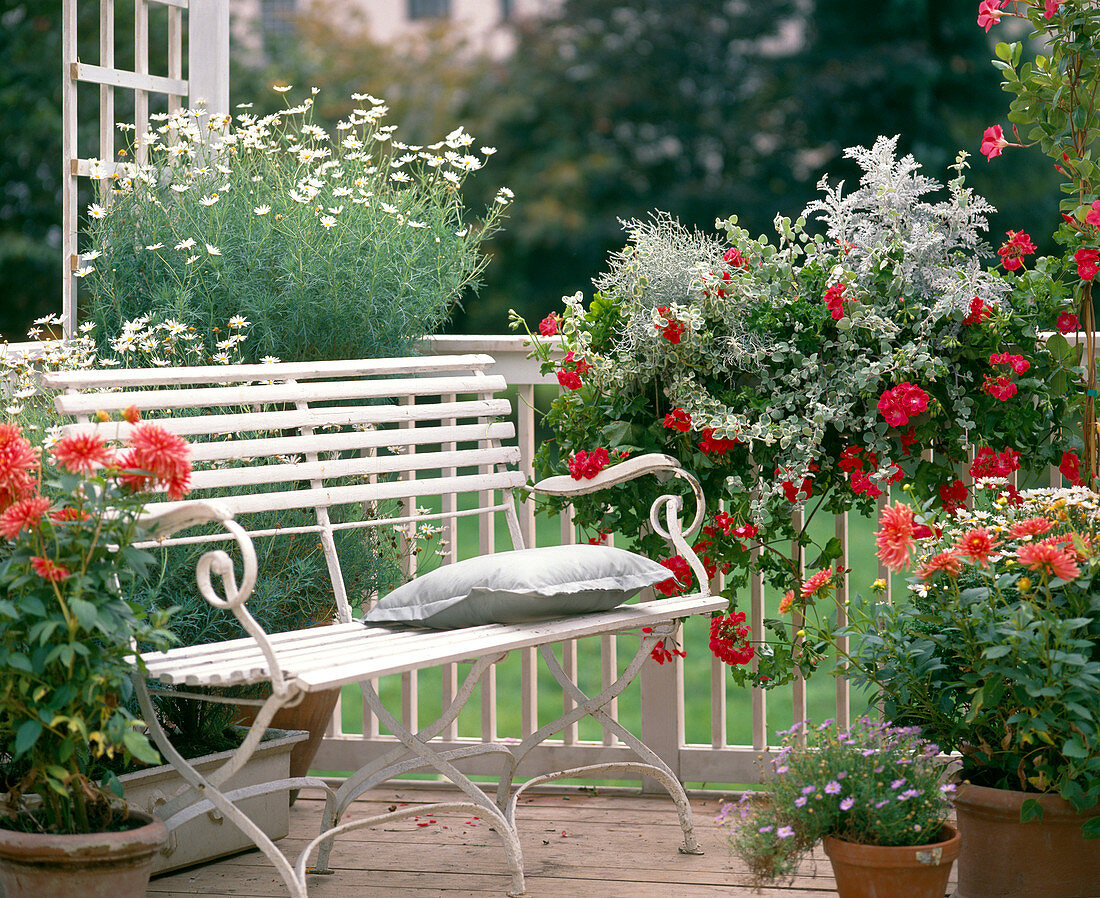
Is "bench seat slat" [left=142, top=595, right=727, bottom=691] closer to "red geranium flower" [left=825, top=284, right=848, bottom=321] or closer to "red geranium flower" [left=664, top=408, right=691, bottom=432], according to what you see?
"red geranium flower" [left=664, top=408, right=691, bottom=432]

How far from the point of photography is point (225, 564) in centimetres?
183

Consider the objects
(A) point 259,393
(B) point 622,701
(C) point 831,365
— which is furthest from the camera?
(B) point 622,701

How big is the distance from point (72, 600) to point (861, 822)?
1256 mm

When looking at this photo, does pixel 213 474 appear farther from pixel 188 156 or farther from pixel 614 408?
pixel 188 156

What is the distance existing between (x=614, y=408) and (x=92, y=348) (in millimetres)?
1156

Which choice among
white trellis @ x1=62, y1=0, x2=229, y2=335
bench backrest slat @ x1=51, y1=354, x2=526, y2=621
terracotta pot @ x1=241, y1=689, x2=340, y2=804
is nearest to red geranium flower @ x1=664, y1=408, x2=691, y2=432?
bench backrest slat @ x1=51, y1=354, x2=526, y2=621

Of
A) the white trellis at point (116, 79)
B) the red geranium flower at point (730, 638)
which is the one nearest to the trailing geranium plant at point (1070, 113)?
the red geranium flower at point (730, 638)

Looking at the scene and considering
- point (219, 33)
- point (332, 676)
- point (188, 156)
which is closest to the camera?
point (332, 676)

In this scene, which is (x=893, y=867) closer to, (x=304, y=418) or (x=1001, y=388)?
(x=1001, y=388)

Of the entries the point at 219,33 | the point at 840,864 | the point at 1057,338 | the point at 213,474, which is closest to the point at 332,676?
the point at 213,474

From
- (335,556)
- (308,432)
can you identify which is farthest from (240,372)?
(335,556)

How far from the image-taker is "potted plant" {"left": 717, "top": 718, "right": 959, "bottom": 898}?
201 centimetres

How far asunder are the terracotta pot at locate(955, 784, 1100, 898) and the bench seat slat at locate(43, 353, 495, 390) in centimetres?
140

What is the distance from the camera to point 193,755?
2631mm
